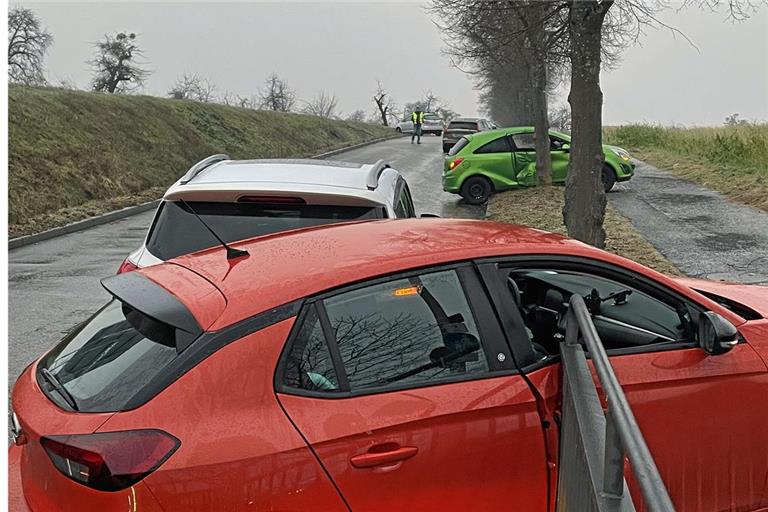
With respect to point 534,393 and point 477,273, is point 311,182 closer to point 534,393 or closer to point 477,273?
point 477,273

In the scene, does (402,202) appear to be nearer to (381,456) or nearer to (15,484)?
(381,456)

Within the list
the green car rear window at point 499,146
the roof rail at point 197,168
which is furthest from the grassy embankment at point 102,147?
the roof rail at point 197,168

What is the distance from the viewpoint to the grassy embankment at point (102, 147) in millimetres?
15820

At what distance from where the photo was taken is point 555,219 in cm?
1330

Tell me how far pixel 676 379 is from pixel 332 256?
1.47 m

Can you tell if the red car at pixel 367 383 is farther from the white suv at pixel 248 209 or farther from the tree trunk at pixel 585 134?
the tree trunk at pixel 585 134

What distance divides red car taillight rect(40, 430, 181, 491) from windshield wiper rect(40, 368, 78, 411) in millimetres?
203

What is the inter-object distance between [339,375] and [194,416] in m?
0.50

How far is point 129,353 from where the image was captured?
2477 mm

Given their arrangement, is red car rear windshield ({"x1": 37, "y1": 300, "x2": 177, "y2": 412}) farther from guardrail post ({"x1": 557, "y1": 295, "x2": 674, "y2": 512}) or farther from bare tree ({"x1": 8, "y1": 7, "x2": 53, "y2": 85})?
bare tree ({"x1": 8, "y1": 7, "x2": 53, "y2": 85})

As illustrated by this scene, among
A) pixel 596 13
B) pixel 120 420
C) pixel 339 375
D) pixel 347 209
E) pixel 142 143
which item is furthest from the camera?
pixel 142 143

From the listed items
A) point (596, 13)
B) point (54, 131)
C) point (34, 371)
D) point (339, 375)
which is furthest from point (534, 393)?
point (54, 131)

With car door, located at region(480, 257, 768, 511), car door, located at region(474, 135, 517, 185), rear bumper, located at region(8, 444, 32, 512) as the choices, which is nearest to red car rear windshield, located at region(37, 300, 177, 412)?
rear bumper, located at region(8, 444, 32, 512)

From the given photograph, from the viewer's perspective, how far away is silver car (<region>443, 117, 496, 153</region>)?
3141cm
